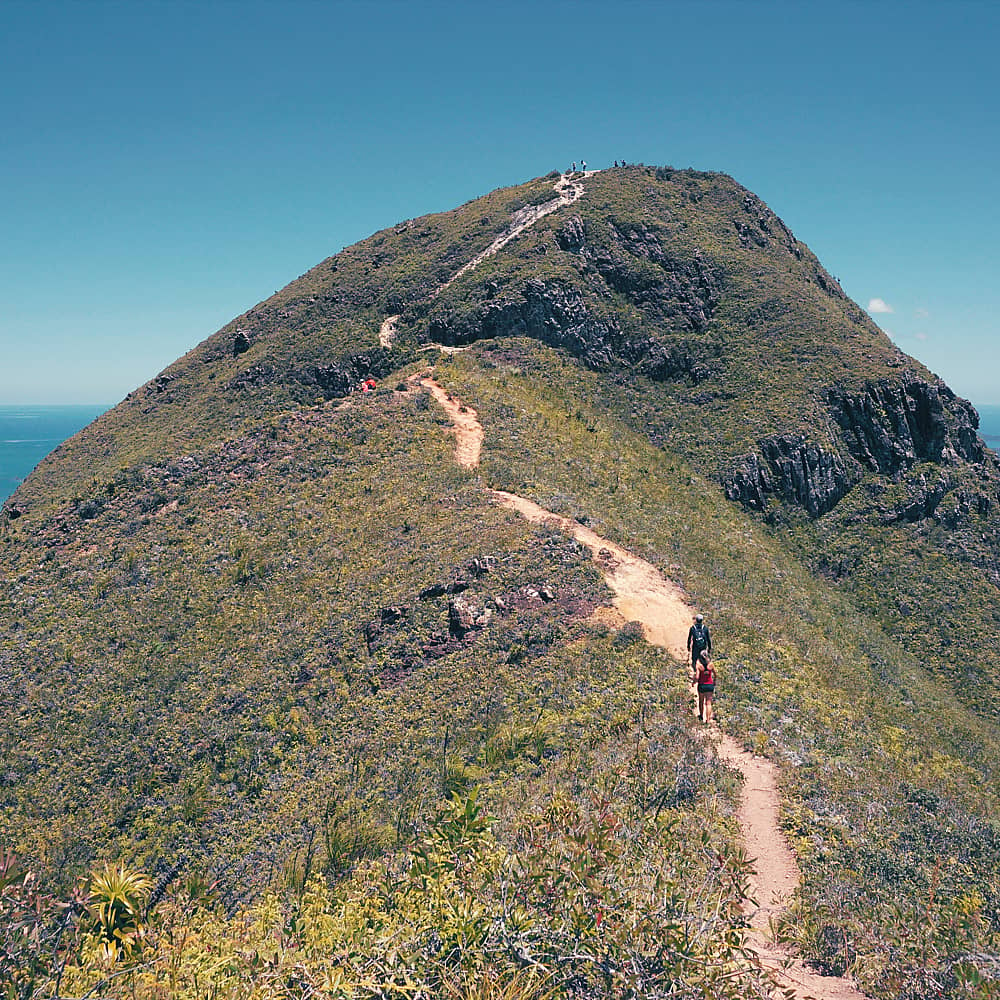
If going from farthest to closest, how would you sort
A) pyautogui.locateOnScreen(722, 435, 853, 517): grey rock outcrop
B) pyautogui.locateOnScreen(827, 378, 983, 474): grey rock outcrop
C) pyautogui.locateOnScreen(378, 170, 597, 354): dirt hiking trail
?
pyautogui.locateOnScreen(378, 170, 597, 354): dirt hiking trail, pyautogui.locateOnScreen(827, 378, 983, 474): grey rock outcrop, pyautogui.locateOnScreen(722, 435, 853, 517): grey rock outcrop

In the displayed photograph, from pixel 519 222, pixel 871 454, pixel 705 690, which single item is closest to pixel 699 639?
pixel 705 690

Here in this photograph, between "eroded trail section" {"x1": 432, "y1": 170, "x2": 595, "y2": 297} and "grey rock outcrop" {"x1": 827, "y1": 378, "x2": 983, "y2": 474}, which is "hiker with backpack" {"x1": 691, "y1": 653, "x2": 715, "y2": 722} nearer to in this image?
"grey rock outcrop" {"x1": 827, "y1": 378, "x2": 983, "y2": 474}

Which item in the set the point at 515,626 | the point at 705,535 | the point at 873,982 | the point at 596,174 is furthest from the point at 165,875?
the point at 596,174

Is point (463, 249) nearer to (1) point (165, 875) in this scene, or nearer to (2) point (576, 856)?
(1) point (165, 875)

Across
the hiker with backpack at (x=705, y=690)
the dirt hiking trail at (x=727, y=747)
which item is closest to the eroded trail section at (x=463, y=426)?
the dirt hiking trail at (x=727, y=747)

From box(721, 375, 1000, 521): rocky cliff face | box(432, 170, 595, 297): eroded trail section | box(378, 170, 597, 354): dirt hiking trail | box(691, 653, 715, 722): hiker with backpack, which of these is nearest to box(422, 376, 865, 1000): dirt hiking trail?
box(691, 653, 715, 722): hiker with backpack

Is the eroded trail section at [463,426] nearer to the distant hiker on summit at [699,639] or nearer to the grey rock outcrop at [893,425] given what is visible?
the distant hiker on summit at [699,639]
